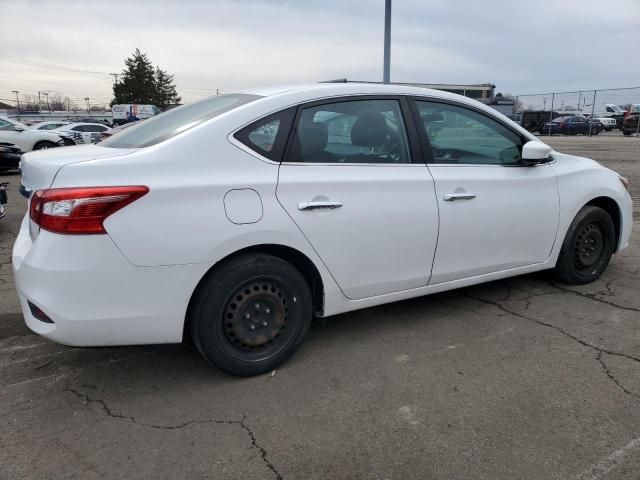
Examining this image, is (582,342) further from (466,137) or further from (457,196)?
(466,137)

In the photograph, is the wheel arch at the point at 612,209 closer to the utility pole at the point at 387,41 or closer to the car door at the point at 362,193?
the car door at the point at 362,193

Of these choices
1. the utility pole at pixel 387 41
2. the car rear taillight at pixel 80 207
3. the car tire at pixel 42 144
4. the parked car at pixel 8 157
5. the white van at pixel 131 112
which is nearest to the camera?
the car rear taillight at pixel 80 207

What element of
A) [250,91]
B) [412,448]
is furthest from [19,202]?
[412,448]

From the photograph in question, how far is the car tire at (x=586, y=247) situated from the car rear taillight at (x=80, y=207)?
350 cm

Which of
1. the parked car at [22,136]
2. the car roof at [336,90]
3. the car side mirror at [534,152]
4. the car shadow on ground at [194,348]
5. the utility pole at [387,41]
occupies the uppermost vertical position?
the utility pole at [387,41]

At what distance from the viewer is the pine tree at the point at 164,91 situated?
79.0 metres

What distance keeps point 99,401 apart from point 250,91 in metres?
2.06

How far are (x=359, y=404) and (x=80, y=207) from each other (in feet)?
5.59

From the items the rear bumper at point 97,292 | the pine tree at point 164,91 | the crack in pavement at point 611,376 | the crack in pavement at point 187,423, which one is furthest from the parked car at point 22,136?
the pine tree at point 164,91

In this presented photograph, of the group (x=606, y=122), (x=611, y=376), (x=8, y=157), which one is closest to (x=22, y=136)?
(x=8, y=157)

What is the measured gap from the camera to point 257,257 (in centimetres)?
281

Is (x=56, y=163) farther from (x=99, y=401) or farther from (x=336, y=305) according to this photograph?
(x=336, y=305)

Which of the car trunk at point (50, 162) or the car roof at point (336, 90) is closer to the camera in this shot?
the car trunk at point (50, 162)

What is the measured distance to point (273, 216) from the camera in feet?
9.14
